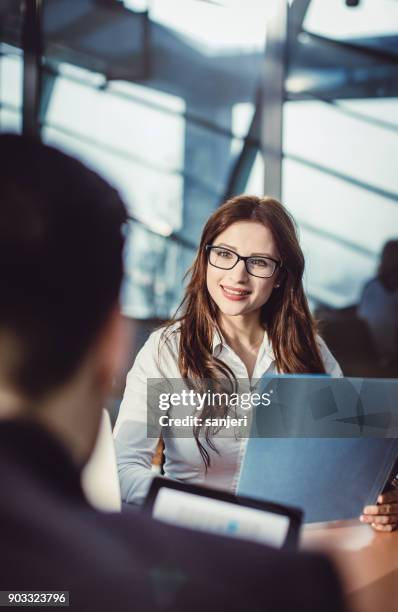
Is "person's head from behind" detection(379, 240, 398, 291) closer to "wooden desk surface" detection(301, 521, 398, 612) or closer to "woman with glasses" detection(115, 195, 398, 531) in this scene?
"woman with glasses" detection(115, 195, 398, 531)

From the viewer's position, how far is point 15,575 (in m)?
0.38

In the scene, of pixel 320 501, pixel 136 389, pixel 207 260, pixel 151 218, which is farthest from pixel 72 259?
pixel 151 218

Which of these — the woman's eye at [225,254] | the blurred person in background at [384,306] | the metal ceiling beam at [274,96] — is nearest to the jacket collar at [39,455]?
the woman's eye at [225,254]

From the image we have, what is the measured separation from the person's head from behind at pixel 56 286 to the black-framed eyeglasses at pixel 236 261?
1.37 meters

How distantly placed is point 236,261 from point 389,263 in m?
3.13

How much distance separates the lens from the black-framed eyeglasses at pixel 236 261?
185 centimetres

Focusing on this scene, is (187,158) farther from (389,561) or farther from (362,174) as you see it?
(389,561)

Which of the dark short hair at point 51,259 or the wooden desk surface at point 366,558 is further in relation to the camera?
the wooden desk surface at point 366,558

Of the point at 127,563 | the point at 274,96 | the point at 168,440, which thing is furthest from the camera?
the point at 274,96

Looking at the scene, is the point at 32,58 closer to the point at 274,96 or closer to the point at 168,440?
the point at 274,96

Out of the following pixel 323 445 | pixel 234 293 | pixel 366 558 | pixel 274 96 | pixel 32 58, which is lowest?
pixel 366 558

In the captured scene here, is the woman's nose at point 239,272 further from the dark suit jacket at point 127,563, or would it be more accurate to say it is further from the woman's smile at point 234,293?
the dark suit jacket at point 127,563

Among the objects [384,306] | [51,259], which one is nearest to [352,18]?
[384,306]

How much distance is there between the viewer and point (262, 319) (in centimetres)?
199
